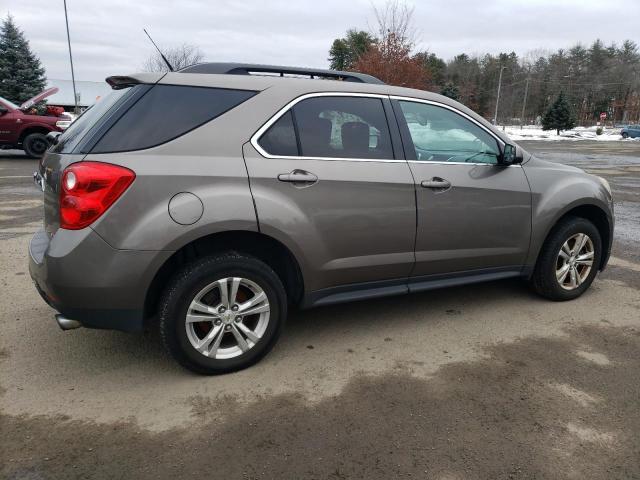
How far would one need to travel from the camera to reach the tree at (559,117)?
5597cm

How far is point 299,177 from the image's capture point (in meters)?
3.02

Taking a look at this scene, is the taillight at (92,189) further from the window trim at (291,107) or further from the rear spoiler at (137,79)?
the window trim at (291,107)

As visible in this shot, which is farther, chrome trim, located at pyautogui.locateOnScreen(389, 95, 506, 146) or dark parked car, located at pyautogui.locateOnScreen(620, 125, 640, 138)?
dark parked car, located at pyautogui.locateOnScreen(620, 125, 640, 138)

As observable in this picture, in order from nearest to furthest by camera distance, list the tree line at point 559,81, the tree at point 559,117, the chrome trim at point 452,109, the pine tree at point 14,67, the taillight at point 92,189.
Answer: the taillight at point 92,189
the chrome trim at point 452,109
the pine tree at point 14,67
the tree at point 559,117
the tree line at point 559,81

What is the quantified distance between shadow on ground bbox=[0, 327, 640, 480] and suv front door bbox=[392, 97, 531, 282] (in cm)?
92

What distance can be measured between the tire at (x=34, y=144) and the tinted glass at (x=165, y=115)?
44.5 feet

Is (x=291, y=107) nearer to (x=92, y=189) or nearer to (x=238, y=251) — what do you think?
(x=238, y=251)

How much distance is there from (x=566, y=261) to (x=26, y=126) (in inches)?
583

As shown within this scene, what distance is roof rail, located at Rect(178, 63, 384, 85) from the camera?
125 inches

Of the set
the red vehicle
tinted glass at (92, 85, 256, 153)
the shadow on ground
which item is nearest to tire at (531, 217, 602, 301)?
the shadow on ground

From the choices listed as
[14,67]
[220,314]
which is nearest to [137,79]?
[220,314]

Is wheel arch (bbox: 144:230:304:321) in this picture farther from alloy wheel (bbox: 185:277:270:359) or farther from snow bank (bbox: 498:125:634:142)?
snow bank (bbox: 498:125:634:142)

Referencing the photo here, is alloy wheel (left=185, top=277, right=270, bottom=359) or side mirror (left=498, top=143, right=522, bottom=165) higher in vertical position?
side mirror (left=498, top=143, right=522, bottom=165)

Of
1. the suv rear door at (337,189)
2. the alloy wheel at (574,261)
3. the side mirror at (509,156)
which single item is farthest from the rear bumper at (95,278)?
the alloy wheel at (574,261)
